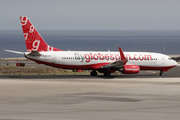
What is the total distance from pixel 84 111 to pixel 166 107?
547 cm

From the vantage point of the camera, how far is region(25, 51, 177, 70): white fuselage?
132ft

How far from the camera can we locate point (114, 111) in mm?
18031

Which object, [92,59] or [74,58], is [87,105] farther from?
[92,59]

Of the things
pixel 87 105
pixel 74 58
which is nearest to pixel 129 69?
pixel 74 58

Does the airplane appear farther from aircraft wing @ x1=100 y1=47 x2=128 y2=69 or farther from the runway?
the runway

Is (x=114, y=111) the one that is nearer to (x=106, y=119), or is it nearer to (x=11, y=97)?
(x=106, y=119)

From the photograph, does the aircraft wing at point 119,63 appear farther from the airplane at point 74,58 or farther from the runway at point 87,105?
the runway at point 87,105

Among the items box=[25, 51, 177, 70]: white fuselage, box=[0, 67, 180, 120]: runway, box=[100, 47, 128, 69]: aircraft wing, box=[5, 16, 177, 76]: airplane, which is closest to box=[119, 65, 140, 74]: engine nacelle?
box=[5, 16, 177, 76]: airplane

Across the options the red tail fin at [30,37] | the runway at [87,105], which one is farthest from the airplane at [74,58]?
the runway at [87,105]

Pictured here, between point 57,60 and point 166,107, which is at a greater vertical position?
point 57,60

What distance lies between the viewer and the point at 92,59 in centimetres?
4181

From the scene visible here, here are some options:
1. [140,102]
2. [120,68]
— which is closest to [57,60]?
[120,68]

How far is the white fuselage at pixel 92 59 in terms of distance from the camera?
40281mm

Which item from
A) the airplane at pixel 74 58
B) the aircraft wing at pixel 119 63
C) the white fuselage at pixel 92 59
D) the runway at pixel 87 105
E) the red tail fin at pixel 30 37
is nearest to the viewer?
the runway at pixel 87 105
